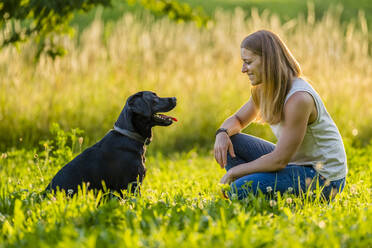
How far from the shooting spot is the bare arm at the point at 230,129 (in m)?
3.47

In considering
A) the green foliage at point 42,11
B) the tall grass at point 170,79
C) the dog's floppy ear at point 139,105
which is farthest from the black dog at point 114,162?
A: the tall grass at point 170,79

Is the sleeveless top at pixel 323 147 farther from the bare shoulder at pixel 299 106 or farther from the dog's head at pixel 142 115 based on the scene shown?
the dog's head at pixel 142 115

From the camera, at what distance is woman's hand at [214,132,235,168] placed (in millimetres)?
3459

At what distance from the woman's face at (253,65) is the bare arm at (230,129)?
0.49 meters

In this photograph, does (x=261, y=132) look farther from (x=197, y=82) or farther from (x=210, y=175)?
(x=210, y=175)

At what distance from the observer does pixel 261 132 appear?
7.16 metres

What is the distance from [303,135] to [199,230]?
3.57ft

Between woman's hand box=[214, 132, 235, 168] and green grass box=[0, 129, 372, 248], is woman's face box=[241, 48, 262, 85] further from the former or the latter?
green grass box=[0, 129, 372, 248]

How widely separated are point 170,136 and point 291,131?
404 centimetres

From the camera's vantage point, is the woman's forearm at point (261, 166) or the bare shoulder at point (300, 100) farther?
the woman's forearm at point (261, 166)

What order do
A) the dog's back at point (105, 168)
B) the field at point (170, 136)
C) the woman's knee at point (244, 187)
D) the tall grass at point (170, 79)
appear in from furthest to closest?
the tall grass at point (170, 79)
the dog's back at point (105, 168)
the woman's knee at point (244, 187)
the field at point (170, 136)

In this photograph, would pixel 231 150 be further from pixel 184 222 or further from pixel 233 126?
pixel 184 222

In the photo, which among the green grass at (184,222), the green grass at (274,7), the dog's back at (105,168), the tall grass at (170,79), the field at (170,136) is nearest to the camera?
the green grass at (184,222)

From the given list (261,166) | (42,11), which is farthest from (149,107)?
(42,11)
